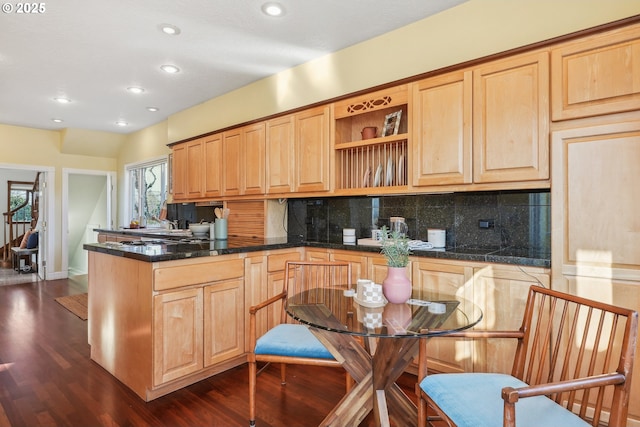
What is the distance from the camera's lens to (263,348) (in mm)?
1894

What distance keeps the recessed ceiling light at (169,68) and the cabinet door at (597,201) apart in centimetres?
330

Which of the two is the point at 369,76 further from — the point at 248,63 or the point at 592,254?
the point at 592,254

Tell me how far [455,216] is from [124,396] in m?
2.62

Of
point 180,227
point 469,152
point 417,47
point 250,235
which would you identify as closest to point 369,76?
point 417,47

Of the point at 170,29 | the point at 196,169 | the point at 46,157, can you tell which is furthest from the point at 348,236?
the point at 46,157

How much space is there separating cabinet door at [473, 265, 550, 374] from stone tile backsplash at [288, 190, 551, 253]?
0.45 metres

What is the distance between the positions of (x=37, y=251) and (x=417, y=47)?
760 cm

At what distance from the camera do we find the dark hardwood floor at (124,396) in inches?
80.4

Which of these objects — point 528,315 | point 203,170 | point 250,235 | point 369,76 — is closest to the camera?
point 528,315

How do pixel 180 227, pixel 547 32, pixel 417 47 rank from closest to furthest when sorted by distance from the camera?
pixel 547 32, pixel 417 47, pixel 180 227

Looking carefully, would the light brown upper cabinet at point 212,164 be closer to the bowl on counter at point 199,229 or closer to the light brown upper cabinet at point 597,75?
the bowl on counter at point 199,229

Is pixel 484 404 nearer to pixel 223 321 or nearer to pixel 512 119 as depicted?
pixel 512 119

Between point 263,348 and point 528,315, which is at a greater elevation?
point 528,315

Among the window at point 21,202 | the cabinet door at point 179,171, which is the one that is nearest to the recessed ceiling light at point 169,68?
the cabinet door at point 179,171
